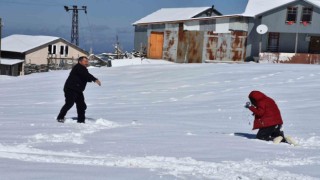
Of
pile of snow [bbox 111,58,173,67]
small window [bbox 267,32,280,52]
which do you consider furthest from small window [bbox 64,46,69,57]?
small window [bbox 267,32,280,52]

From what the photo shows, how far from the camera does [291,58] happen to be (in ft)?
116

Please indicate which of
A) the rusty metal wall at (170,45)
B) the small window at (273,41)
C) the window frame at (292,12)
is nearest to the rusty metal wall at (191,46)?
the rusty metal wall at (170,45)

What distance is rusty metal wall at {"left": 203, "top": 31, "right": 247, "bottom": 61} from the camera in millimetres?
34344

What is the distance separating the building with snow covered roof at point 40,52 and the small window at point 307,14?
1039 inches

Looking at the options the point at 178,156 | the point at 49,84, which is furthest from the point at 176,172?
the point at 49,84

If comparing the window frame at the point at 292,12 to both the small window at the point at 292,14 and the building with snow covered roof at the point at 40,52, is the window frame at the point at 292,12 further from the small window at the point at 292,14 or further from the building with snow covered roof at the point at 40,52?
the building with snow covered roof at the point at 40,52

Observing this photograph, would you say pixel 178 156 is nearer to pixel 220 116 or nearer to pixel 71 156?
pixel 71 156

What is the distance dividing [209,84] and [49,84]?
340 inches

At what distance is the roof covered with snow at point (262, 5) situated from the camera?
129 ft

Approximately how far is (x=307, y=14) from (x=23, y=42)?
35.6 meters

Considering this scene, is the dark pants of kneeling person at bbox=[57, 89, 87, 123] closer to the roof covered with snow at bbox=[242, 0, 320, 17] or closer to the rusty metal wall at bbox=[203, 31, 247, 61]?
the rusty metal wall at bbox=[203, 31, 247, 61]

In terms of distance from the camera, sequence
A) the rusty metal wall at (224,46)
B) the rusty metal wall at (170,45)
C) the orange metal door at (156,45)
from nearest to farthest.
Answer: the rusty metal wall at (224,46), the rusty metal wall at (170,45), the orange metal door at (156,45)

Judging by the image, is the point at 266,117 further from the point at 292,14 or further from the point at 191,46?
the point at 292,14

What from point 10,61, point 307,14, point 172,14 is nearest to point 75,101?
point 307,14
